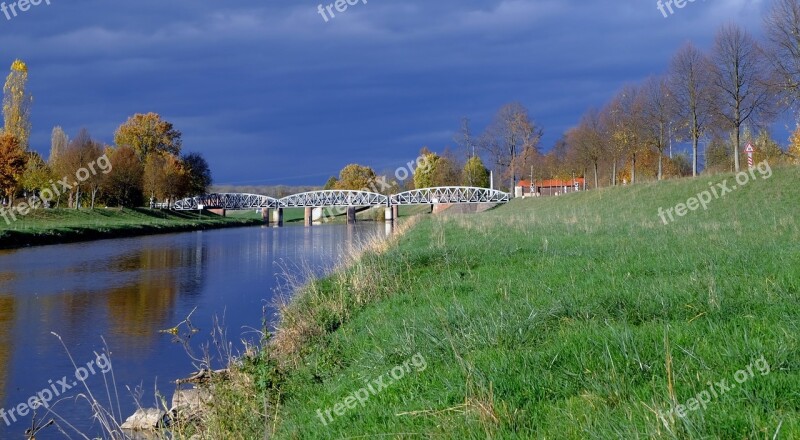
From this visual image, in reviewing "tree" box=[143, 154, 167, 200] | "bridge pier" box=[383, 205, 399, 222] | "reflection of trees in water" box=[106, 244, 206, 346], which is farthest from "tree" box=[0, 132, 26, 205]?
"bridge pier" box=[383, 205, 399, 222]

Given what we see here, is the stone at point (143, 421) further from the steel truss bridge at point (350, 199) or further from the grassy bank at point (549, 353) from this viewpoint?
the steel truss bridge at point (350, 199)

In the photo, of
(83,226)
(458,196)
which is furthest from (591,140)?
(83,226)

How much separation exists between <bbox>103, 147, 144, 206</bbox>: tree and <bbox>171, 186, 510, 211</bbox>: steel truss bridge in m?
10.7

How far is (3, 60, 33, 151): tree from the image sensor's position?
212 feet

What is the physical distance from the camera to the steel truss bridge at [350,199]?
3238 inches

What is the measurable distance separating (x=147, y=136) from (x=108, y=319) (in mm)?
73649

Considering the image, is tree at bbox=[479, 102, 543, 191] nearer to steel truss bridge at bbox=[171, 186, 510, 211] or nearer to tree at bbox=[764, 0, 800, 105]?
steel truss bridge at bbox=[171, 186, 510, 211]

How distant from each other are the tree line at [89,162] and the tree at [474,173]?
3392 cm

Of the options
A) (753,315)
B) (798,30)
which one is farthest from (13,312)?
(798,30)

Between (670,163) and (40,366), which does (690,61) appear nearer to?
(670,163)

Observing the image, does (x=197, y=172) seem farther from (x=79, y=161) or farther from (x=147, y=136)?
(x=79, y=161)

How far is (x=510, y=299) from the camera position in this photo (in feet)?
26.1

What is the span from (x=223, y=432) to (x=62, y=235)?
38660 millimetres

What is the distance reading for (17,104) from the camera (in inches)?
2559
